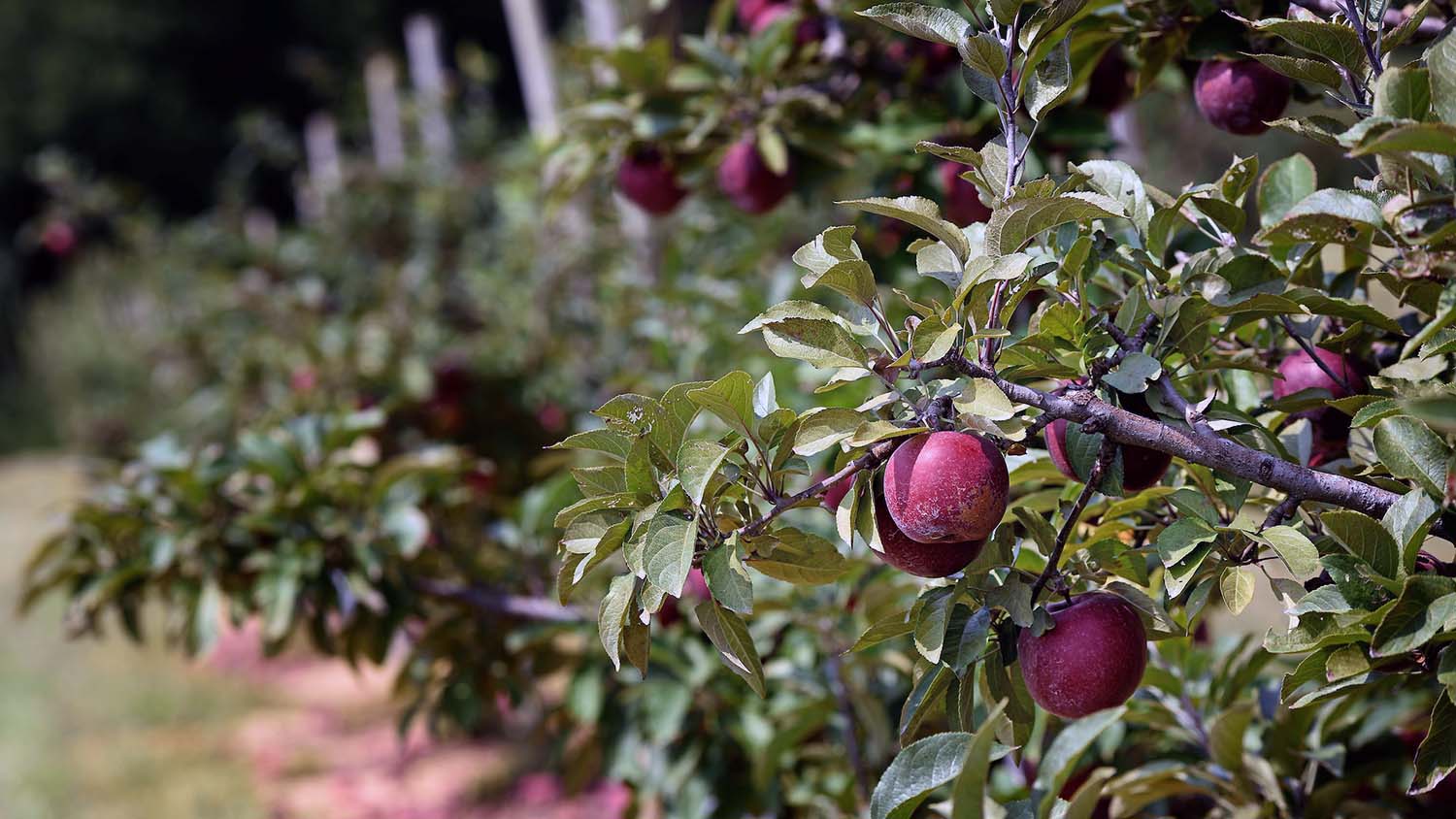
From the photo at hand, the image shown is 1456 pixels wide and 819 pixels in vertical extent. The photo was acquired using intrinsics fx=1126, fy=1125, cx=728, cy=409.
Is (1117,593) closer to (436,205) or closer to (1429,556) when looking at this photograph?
(1429,556)

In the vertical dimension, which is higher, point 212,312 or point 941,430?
point 941,430

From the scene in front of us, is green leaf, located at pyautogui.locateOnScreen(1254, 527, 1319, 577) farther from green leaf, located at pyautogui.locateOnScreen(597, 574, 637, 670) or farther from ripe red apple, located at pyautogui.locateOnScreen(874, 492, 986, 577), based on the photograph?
green leaf, located at pyautogui.locateOnScreen(597, 574, 637, 670)

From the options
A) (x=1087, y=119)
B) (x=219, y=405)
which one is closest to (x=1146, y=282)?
(x=1087, y=119)

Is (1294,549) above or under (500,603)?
above

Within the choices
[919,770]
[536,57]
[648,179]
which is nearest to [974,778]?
[919,770]

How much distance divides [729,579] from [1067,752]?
354 millimetres

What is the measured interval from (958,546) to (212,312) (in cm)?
282

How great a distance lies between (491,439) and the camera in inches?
95.1

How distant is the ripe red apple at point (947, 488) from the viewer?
0.54 m

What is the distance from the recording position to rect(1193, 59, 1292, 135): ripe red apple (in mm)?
846

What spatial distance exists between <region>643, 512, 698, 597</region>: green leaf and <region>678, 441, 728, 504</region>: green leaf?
19mm

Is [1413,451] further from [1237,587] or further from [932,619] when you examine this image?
[932,619]

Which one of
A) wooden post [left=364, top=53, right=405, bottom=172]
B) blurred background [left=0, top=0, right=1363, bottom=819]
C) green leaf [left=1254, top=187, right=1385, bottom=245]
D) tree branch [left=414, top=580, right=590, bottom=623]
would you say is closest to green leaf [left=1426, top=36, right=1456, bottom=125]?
green leaf [left=1254, top=187, right=1385, bottom=245]

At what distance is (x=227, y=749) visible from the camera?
317 cm
